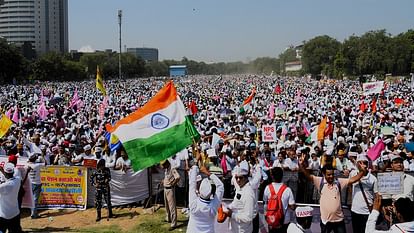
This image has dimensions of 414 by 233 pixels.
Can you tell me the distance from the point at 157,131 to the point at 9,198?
2242 millimetres

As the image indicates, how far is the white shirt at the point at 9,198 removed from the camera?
22.9ft

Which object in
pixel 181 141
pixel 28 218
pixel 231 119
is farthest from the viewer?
pixel 231 119

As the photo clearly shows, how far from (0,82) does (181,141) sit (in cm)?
6773

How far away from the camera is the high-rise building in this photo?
6122 inches

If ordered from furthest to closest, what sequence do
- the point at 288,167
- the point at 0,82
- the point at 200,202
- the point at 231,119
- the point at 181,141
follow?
1. the point at 0,82
2. the point at 231,119
3. the point at 288,167
4. the point at 181,141
5. the point at 200,202

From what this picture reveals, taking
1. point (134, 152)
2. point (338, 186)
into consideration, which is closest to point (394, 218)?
point (338, 186)

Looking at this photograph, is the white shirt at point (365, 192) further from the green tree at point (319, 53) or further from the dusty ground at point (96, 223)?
the green tree at point (319, 53)

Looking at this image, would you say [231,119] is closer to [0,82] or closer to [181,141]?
[181,141]

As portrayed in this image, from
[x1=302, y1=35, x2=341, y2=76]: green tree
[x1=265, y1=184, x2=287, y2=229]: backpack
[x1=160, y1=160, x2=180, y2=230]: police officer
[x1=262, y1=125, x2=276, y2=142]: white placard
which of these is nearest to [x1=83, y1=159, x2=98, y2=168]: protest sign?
[x1=160, y1=160, x2=180, y2=230]: police officer

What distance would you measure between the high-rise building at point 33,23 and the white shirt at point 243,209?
157 meters

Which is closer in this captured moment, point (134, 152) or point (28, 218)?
point (134, 152)

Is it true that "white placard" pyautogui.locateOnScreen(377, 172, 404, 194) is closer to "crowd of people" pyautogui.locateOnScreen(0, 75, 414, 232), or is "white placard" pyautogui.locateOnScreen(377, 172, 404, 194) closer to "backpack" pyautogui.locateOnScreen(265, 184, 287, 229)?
"crowd of people" pyautogui.locateOnScreen(0, 75, 414, 232)

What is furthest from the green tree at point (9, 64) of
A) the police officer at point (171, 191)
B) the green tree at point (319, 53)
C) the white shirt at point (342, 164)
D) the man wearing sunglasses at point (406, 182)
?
the green tree at point (319, 53)

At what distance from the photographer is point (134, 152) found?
22.7ft
